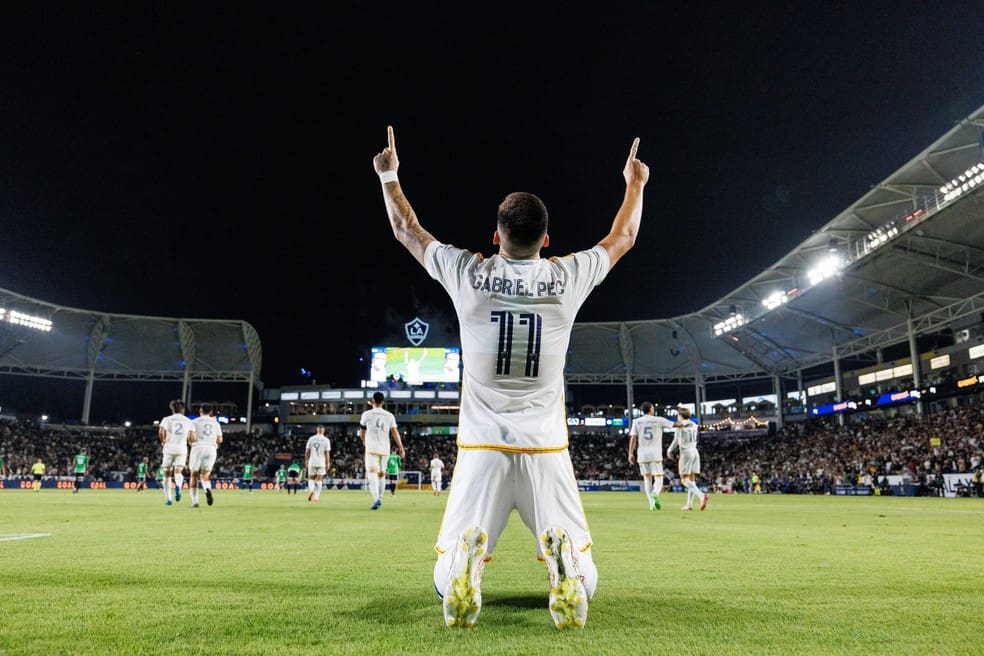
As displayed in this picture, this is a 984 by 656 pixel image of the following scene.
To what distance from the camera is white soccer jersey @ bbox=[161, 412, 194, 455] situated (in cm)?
1488

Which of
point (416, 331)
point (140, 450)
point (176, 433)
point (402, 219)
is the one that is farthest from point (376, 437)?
point (416, 331)

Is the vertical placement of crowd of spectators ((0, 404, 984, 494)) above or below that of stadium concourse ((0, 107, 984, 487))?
below

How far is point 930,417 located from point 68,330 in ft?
200

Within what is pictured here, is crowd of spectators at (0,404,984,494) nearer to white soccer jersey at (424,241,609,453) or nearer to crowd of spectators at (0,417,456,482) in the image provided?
crowd of spectators at (0,417,456,482)

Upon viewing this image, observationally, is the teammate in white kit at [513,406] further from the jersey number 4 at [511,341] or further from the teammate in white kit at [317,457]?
the teammate in white kit at [317,457]

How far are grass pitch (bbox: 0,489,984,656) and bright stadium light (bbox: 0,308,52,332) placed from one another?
4595 cm

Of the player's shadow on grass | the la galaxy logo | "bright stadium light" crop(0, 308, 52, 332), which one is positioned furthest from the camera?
the la galaxy logo

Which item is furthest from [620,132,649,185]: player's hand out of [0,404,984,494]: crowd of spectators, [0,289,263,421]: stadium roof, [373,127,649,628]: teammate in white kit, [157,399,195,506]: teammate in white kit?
[0,289,263,421]: stadium roof

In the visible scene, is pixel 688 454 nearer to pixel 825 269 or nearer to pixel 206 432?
pixel 206 432

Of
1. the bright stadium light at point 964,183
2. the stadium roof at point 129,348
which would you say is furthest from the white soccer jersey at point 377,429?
the stadium roof at point 129,348

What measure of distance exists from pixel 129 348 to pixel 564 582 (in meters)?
61.3

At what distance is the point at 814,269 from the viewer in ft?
120

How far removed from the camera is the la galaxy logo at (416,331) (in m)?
61.7

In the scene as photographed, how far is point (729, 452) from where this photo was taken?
176 ft
